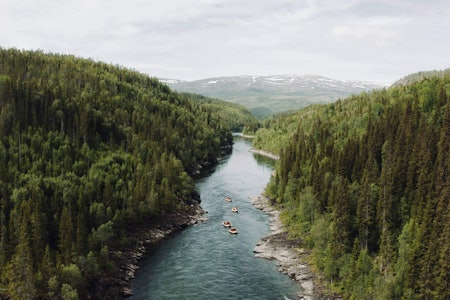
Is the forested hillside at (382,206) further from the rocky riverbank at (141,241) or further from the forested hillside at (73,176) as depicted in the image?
the forested hillside at (73,176)

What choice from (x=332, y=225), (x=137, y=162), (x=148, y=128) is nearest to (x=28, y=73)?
(x=148, y=128)

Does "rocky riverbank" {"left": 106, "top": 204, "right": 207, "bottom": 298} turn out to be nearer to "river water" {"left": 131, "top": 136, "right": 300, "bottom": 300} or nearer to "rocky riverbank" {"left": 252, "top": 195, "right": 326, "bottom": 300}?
"river water" {"left": 131, "top": 136, "right": 300, "bottom": 300}

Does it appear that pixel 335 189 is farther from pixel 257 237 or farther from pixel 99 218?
pixel 99 218

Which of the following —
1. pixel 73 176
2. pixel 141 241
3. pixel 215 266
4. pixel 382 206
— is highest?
pixel 73 176

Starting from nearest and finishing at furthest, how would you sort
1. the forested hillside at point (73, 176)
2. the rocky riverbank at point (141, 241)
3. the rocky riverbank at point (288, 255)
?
the forested hillside at point (73, 176), the rocky riverbank at point (141, 241), the rocky riverbank at point (288, 255)

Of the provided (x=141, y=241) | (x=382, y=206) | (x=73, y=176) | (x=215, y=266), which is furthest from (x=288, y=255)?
(x=73, y=176)

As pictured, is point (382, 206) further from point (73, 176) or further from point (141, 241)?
point (73, 176)

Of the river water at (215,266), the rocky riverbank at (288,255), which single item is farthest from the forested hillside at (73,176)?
the rocky riverbank at (288,255)
